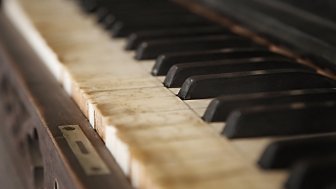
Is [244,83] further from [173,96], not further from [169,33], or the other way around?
[169,33]

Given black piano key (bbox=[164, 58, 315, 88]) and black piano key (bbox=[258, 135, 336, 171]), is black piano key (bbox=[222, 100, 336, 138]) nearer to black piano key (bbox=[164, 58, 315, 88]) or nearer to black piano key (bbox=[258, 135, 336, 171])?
black piano key (bbox=[258, 135, 336, 171])

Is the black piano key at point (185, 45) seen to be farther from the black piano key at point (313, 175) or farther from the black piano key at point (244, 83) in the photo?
the black piano key at point (313, 175)

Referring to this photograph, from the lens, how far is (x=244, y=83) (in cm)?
111

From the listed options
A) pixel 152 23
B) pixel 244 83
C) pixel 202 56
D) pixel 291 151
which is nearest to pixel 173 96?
pixel 244 83

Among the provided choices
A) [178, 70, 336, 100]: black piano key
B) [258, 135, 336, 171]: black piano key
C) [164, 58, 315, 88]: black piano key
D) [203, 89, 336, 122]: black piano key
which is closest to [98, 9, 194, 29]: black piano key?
[164, 58, 315, 88]: black piano key

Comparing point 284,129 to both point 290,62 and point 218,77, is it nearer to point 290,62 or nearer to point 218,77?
point 218,77

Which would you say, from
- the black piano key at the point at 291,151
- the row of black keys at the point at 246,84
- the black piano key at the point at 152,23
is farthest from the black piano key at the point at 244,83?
the black piano key at the point at 152,23

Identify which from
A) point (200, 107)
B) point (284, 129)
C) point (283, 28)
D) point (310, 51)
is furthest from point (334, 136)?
point (283, 28)

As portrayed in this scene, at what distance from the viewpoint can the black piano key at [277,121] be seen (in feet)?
2.93

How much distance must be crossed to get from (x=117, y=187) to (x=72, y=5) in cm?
150

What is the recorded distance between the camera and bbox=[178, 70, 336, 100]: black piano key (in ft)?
3.61

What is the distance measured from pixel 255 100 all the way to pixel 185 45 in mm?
529

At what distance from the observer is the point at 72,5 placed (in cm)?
222

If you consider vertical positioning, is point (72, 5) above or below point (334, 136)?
below
